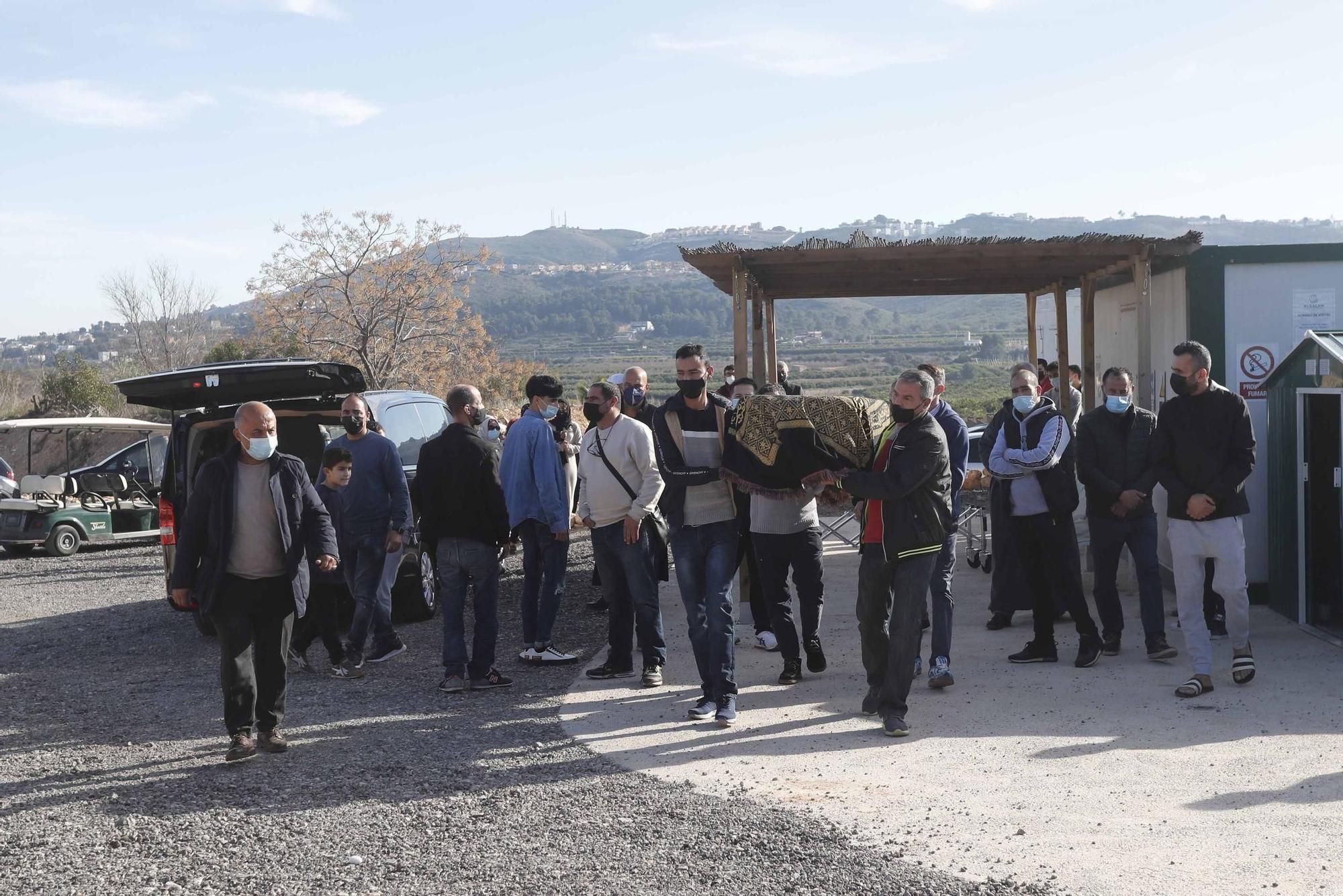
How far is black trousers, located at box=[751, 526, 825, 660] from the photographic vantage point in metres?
7.56

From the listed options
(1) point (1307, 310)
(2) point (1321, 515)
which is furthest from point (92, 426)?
(2) point (1321, 515)

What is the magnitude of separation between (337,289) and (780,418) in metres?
36.3

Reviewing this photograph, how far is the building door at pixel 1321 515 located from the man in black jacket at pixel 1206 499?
62.7 inches

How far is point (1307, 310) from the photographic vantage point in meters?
10.1

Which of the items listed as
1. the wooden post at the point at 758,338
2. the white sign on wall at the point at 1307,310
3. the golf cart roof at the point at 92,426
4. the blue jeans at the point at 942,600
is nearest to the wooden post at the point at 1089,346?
the white sign on wall at the point at 1307,310

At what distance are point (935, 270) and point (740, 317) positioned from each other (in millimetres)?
3412

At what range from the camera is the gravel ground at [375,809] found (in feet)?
15.4

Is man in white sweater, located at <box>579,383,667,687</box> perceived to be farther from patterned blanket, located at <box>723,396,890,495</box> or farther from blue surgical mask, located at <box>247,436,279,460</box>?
blue surgical mask, located at <box>247,436,279,460</box>

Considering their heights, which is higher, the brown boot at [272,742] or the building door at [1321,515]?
the building door at [1321,515]

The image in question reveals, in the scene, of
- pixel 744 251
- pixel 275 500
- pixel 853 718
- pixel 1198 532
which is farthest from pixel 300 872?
pixel 744 251

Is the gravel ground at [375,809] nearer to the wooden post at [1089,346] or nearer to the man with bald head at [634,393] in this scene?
the man with bald head at [634,393]

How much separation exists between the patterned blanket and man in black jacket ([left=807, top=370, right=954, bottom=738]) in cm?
25

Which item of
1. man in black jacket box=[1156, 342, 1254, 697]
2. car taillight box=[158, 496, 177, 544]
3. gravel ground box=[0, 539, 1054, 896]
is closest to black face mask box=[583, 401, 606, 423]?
gravel ground box=[0, 539, 1054, 896]

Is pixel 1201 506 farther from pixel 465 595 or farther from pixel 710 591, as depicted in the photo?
pixel 465 595
